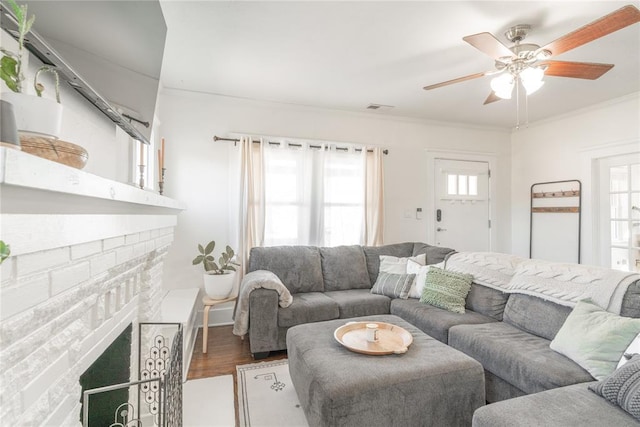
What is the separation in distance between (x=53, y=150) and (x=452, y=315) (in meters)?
2.56

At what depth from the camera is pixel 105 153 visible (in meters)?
1.52

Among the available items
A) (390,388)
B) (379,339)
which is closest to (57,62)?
(390,388)

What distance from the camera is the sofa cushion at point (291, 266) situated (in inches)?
124

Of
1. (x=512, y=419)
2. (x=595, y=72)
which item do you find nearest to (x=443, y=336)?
(x=512, y=419)

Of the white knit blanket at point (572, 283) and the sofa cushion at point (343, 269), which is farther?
the sofa cushion at point (343, 269)

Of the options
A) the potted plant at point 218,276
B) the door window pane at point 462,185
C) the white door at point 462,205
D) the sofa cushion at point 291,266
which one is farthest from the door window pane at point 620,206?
the potted plant at point 218,276

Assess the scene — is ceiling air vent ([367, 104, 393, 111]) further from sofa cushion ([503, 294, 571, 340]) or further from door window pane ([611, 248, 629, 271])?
door window pane ([611, 248, 629, 271])

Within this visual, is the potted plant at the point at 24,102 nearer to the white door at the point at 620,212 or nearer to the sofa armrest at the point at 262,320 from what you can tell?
the sofa armrest at the point at 262,320

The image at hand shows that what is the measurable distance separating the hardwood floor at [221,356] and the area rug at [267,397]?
0.08m

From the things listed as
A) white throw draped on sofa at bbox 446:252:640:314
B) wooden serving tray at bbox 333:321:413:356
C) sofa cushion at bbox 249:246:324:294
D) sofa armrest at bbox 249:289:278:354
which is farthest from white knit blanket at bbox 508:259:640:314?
sofa armrest at bbox 249:289:278:354

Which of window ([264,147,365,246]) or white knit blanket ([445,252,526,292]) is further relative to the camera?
window ([264,147,365,246])

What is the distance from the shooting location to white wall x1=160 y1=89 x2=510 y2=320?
11.1 ft

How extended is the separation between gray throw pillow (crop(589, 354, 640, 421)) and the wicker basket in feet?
6.85

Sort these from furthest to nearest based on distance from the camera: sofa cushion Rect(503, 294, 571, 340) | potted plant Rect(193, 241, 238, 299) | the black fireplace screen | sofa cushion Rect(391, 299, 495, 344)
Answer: potted plant Rect(193, 241, 238, 299) < sofa cushion Rect(391, 299, 495, 344) < sofa cushion Rect(503, 294, 571, 340) < the black fireplace screen
